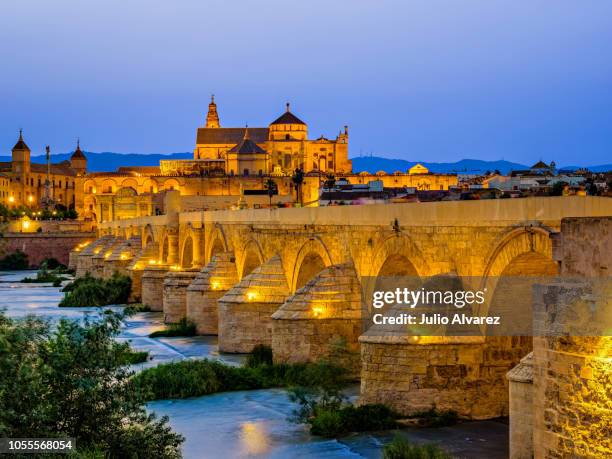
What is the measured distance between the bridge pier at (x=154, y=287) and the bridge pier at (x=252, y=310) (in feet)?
35.4

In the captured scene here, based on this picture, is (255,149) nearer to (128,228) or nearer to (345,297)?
(128,228)

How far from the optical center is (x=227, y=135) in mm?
93625

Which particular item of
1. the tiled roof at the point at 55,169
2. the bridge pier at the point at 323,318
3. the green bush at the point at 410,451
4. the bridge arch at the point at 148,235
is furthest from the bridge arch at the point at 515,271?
the tiled roof at the point at 55,169

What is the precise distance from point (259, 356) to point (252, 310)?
5.20 ft

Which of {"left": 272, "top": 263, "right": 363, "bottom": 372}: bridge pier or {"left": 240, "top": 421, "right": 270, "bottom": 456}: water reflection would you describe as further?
{"left": 272, "top": 263, "right": 363, "bottom": 372}: bridge pier

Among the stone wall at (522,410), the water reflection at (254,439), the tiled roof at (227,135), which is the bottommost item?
the water reflection at (254,439)

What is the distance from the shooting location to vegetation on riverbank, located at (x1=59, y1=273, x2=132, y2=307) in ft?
107

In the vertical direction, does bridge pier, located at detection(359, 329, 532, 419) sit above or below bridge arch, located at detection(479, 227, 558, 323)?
below

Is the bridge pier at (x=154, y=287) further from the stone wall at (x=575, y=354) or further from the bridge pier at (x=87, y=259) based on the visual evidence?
the stone wall at (x=575, y=354)

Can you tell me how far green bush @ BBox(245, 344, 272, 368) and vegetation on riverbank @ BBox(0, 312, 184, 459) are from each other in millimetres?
7874

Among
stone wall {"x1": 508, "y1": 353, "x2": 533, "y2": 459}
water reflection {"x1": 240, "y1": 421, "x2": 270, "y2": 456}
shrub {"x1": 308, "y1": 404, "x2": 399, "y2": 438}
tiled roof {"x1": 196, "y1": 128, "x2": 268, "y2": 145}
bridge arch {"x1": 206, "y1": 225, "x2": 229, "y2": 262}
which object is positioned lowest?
water reflection {"x1": 240, "y1": 421, "x2": 270, "y2": 456}

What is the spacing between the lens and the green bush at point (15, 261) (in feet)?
201

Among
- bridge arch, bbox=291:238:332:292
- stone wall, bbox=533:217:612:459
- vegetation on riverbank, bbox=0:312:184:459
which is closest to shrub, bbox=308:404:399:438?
vegetation on riverbank, bbox=0:312:184:459

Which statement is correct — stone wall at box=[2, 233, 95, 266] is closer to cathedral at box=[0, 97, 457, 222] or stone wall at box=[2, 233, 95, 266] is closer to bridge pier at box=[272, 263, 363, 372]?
cathedral at box=[0, 97, 457, 222]
